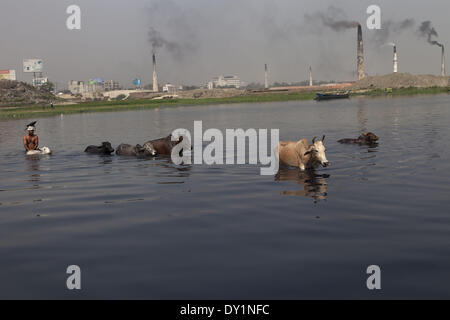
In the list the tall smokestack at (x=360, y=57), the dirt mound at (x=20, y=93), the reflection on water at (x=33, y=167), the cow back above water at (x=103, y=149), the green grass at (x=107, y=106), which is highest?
the tall smokestack at (x=360, y=57)

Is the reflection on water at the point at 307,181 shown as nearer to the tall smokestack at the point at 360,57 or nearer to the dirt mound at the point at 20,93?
the dirt mound at the point at 20,93

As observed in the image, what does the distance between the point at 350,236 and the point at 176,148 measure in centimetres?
1425

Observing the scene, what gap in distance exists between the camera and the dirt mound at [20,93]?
15562 centimetres

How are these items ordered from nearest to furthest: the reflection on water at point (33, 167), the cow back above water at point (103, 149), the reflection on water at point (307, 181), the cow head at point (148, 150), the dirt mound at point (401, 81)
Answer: the reflection on water at point (307, 181) → the reflection on water at point (33, 167) → the cow head at point (148, 150) → the cow back above water at point (103, 149) → the dirt mound at point (401, 81)

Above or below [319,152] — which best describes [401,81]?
above

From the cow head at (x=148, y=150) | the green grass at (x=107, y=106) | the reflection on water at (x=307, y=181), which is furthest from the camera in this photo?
the green grass at (x=107, y=106)

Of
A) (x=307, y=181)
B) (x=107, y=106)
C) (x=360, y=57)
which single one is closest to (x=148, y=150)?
(x=307, y=181)

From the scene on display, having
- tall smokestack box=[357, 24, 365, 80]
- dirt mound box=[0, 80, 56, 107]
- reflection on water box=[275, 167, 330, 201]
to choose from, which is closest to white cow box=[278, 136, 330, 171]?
reflection on water box=[275, 167, 330, 201]

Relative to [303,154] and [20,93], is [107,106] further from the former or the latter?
[303,154]

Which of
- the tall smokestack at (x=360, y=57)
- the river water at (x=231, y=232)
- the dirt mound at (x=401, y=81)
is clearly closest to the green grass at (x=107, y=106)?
the tall smokestack at (x=360, y=57)

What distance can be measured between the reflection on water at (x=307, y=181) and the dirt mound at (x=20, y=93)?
5870 inches

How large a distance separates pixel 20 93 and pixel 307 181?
17511 cm

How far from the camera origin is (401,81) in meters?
180
